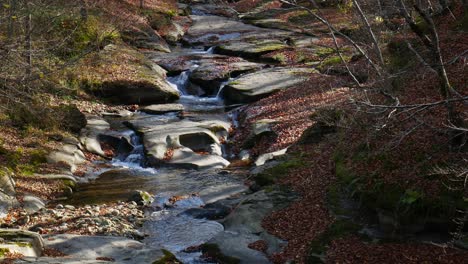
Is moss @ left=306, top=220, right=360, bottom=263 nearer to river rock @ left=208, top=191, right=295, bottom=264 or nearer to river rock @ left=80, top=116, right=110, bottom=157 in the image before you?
river rock @ left=208, top=191, right=295, bottom=264

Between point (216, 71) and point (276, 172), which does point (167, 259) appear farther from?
point (216, 71)

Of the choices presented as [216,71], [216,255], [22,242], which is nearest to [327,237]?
[216,255]

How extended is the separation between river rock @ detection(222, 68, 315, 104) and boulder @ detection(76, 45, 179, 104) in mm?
2714

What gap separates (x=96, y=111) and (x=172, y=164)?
6199 mm

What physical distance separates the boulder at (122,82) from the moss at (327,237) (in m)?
15.0

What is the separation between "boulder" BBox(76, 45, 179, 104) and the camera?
23.7 meters

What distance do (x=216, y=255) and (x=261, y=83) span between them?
47.8 ft

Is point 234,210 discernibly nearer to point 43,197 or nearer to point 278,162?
point 278,162

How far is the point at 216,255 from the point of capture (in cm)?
1041

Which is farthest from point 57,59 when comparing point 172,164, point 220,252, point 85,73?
point 220,252

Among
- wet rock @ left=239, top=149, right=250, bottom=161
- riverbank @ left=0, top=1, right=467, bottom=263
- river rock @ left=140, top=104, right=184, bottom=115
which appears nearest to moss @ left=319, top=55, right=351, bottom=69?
riverbank @ left=0, top=1, right=467, bottom=263

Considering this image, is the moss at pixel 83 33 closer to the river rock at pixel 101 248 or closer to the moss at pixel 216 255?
the river rock at pixel 101 248

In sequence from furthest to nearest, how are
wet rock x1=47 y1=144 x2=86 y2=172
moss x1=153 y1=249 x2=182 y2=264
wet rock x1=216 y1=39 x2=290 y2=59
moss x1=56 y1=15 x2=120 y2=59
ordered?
wet rock x1=216 y1=39 x2=290 y2=59 < moss x1=56 y1=15 x2=120 y2=59 < wet rock x1=47 y1=144 x2=86 y2=172 < moss x1=153 y1=249 x2=182 y2=264

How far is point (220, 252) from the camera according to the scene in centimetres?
1041
